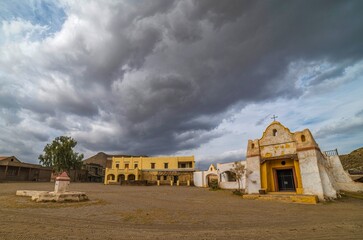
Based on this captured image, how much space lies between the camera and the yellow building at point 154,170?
41719 millimetres

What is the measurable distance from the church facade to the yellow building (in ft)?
74.1

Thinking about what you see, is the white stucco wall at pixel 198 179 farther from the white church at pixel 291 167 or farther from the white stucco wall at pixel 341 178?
the white stucco wall at pixel 341 178

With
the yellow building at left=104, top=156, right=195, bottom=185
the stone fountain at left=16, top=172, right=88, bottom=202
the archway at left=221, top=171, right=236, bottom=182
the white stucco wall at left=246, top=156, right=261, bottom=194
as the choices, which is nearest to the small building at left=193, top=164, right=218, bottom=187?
the yellow building at left=104, top=156, right=195, bottom=185

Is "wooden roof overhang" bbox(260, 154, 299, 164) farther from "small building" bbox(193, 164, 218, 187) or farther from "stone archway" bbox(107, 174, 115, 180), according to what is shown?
"stone archway" bbox(107, 174, 115, 180)

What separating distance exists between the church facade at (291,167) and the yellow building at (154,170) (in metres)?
22.6

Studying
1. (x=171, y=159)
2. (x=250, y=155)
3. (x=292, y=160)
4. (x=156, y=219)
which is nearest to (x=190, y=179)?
(x=171, y=159)

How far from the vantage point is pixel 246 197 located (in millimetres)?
16938

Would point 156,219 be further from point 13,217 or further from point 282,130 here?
point 282,130

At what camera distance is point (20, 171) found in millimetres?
40562

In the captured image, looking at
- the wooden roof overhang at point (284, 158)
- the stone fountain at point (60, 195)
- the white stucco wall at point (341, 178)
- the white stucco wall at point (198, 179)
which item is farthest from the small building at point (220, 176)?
the stone fountain at point (60, 195)

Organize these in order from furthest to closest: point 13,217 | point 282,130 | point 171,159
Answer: point 171,159
point 282,130
point 13,217

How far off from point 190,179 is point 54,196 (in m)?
32.1

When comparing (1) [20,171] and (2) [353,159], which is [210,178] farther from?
(1) [20,171]

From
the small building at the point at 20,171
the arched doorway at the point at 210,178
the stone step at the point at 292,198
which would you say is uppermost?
the small building at the point at 20,171
